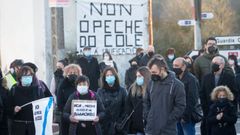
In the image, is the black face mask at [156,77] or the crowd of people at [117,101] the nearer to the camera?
the black face mask at [156,77]

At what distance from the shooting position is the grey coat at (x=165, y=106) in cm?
1056

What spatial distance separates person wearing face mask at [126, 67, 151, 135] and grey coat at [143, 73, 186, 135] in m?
1.71

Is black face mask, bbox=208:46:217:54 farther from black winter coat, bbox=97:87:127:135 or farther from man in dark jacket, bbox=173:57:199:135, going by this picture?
black winter coat, bbox=97:87:127:135

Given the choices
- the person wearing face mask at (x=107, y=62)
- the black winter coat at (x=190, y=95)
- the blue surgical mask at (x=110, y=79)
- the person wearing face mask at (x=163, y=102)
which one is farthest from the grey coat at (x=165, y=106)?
the person wearing face mask at (x=107, y=62)

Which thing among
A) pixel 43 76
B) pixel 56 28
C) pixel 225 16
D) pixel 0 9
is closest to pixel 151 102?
pixel 56 28

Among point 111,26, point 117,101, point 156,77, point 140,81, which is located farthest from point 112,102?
point 111,26

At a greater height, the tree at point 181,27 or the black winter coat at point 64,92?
the tree at point 181,27

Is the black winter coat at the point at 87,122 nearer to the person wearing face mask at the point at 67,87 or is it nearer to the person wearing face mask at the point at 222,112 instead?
the person wearing face mask at the point at 67,87

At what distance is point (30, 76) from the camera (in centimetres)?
1200

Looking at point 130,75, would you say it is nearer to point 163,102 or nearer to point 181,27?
point 163,102

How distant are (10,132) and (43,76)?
8678mm

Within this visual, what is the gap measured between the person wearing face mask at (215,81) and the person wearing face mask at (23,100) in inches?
120

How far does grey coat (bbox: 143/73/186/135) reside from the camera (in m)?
10.6

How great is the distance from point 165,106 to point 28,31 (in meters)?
11.3
